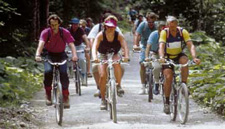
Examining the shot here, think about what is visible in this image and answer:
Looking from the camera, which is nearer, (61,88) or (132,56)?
(61,88)

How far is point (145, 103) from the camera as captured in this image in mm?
12336

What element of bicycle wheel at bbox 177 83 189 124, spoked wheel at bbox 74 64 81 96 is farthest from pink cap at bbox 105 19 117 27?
spoked wheel at bbox 74 64 81 96

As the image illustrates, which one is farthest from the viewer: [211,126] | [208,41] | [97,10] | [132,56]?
[97,10]

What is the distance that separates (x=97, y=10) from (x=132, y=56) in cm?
459

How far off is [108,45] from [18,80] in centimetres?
516

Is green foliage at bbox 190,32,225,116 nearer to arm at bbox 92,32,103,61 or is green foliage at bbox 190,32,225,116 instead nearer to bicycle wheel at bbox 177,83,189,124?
bicycle wheel at bbox 177,83,189,124

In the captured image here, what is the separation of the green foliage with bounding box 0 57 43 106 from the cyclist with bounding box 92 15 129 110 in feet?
8.62

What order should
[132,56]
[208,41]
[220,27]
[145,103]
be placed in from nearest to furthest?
[145,103] < [208,41] < [220,27] < [132,56]

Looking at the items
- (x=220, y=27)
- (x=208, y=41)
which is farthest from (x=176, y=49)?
(x=220, y=27)

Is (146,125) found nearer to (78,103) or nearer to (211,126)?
(211,126)

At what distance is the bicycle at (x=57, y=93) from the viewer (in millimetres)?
9547

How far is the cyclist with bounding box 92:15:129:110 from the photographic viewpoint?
10.2m

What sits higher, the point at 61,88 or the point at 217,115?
the point at 61,88

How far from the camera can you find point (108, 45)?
10523mm
